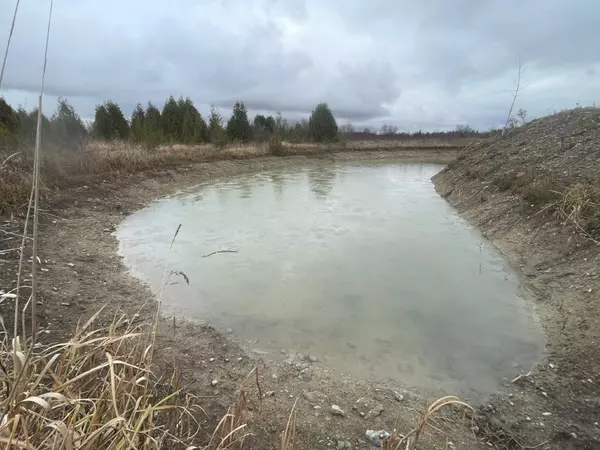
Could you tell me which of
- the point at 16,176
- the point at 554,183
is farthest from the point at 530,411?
the point at 16,176

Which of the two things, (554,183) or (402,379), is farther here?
(554,183)

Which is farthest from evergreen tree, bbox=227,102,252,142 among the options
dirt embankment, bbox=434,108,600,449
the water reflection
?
dirt embankment, bbox=434,108,600,449

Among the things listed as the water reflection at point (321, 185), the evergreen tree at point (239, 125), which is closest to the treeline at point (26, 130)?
the water reflection at point (321, 185)

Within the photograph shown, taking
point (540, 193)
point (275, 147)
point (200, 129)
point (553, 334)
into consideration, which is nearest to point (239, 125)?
point (200, 129)

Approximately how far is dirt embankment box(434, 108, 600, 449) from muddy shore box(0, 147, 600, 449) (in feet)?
0.06

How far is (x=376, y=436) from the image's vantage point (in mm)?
2951

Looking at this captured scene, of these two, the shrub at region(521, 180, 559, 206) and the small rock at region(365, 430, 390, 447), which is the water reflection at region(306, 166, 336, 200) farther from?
the small rock at region(365, 430, 390, 447)

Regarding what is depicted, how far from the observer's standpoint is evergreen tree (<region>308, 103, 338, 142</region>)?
44.6 meters

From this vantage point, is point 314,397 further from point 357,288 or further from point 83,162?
point 83,162

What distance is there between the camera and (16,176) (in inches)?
366

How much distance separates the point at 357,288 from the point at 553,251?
145 inches

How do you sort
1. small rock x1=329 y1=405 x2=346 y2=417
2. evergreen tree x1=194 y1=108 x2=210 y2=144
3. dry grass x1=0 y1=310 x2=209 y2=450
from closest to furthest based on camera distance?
dry grass x1=0 y1=310 x2=209 y2=450
small rock x1=329 y1=405 x2=346 y2=417
evergreen tree x1=194 y1=108 x2=210 y2=144

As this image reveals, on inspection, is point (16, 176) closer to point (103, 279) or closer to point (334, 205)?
point (103, 279)

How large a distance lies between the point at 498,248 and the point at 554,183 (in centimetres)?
244
